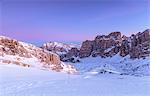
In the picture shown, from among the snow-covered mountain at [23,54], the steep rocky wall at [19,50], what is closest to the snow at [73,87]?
→ the snow-covered mountain at [23,54]

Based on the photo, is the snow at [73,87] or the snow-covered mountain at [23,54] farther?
the snow-covered mountain at [23,54]

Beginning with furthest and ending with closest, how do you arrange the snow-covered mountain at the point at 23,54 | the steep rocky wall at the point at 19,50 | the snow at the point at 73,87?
the steep rocky wall at the point at 19,50, the snow-covered mountain at the point at 23,54, the snow at the point at 73,87

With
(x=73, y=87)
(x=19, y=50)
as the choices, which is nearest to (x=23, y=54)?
(x=19, y=50)

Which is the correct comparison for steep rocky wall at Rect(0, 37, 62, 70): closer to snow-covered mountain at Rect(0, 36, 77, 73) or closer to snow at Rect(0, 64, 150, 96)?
snow-covered mountain at Rect(0, 36, 77, 73)

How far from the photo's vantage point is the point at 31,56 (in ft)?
273

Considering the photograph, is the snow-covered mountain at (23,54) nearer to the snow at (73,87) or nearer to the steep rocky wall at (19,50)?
the steep rocky wall at (19,50)

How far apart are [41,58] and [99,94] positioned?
2690 inches

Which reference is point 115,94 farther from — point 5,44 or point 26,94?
point 5,44

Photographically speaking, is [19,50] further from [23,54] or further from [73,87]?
[73,87]

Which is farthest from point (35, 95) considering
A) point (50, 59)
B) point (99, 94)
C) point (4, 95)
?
point (50, 59)

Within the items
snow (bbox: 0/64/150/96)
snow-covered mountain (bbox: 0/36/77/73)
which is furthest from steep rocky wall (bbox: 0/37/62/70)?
snow (bbox: 0/64/150/96)

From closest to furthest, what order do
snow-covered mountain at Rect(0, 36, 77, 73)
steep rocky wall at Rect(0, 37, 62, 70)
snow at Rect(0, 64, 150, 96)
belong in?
snow at Rect(0, 64, 150, 96), snow-covered mountain at Rect(0, 36, 77, 73), steep rocky wall at Rect(0, 37, 62, 70)

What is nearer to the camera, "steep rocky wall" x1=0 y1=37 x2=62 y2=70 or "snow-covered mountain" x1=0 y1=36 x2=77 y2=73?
"snow-covered mountain" x1=0 y1=36 x2=77 y2=73

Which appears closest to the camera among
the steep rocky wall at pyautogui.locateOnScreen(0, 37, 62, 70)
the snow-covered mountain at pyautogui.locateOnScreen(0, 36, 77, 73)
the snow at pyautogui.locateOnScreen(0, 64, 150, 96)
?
the snow at pyautogui.locateOnScreen(0, 64, 150, 96)
